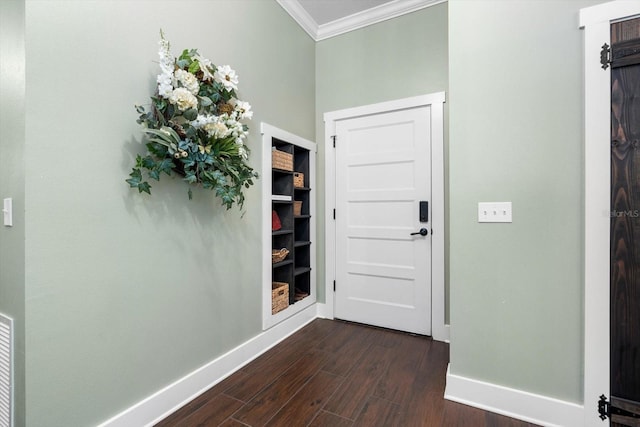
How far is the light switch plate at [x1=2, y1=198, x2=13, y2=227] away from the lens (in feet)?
4.30

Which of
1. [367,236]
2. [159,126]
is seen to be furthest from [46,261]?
[367,236]

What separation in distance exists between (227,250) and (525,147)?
201cm

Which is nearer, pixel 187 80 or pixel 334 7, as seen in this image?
pixel 187 80

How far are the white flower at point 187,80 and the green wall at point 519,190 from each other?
153 centimetres

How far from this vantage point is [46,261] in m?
1.29

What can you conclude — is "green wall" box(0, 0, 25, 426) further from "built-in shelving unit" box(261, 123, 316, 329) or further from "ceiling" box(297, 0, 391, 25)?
"ceiling" box(297, 0, 391, 25)

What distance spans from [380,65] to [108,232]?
8.94ft

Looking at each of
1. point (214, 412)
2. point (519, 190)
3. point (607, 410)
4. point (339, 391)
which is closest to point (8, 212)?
point (214, 412)

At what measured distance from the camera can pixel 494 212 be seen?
1774 millimetres

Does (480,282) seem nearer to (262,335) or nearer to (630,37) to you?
(630,37)

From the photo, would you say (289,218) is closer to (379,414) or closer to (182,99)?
(182,99)

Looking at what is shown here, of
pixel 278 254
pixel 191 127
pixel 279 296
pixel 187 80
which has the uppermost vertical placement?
pixel 187 80

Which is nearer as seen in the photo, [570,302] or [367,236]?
[570,302]

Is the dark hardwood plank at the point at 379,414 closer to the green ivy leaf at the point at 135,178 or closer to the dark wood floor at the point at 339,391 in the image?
the dark wood floor at the point at 339,391
